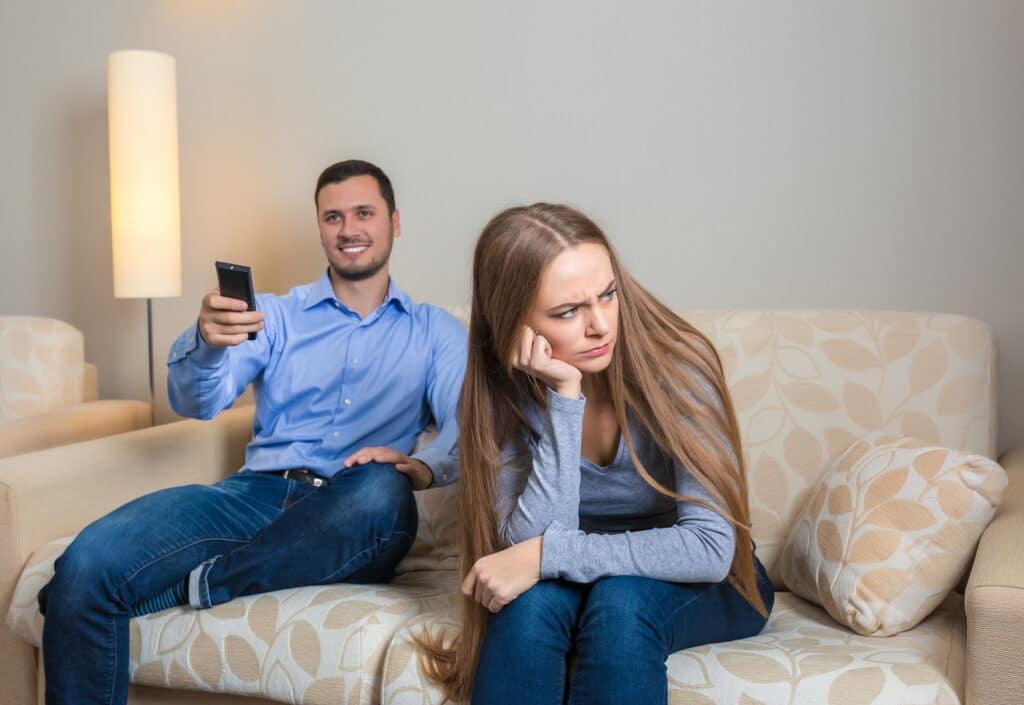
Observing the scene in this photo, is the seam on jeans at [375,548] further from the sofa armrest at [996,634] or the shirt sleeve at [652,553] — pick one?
the sofa armrest at [996,634]

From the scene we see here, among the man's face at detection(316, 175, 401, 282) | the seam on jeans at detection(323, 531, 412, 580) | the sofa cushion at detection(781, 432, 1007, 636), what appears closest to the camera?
the sofa cushion at detection(781, 432, 1007, 636)

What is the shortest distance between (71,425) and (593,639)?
1.61m

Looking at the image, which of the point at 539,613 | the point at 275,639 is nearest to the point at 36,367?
the point at 275,639

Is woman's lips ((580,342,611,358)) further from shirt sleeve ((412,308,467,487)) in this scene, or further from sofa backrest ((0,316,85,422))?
sofa backrest ((0,316,85,422))

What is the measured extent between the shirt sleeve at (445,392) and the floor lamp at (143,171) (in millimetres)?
848

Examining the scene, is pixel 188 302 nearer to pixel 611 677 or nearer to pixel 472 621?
pixel 472 621

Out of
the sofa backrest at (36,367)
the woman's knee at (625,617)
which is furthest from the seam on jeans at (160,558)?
the sofa backrest at (36,367)

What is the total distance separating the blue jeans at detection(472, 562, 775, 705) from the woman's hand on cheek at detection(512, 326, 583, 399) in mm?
269

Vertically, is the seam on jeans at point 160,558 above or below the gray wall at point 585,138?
below

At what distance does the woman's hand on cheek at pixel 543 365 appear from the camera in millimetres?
1423

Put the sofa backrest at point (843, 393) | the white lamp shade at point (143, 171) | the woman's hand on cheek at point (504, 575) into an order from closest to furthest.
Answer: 1. the woman's hand on cheek at point (504, 575)
2. the sofa backrest at point (843, 393)
3. the white lamp shade at point (143, 171)

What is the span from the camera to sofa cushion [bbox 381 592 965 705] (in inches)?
52.1

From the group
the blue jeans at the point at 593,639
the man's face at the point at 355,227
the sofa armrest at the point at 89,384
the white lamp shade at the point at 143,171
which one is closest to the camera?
the blue jeans at the point at 593,639

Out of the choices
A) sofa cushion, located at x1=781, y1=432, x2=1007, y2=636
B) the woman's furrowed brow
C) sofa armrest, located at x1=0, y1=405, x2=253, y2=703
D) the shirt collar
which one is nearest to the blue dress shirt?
the shirt collar
